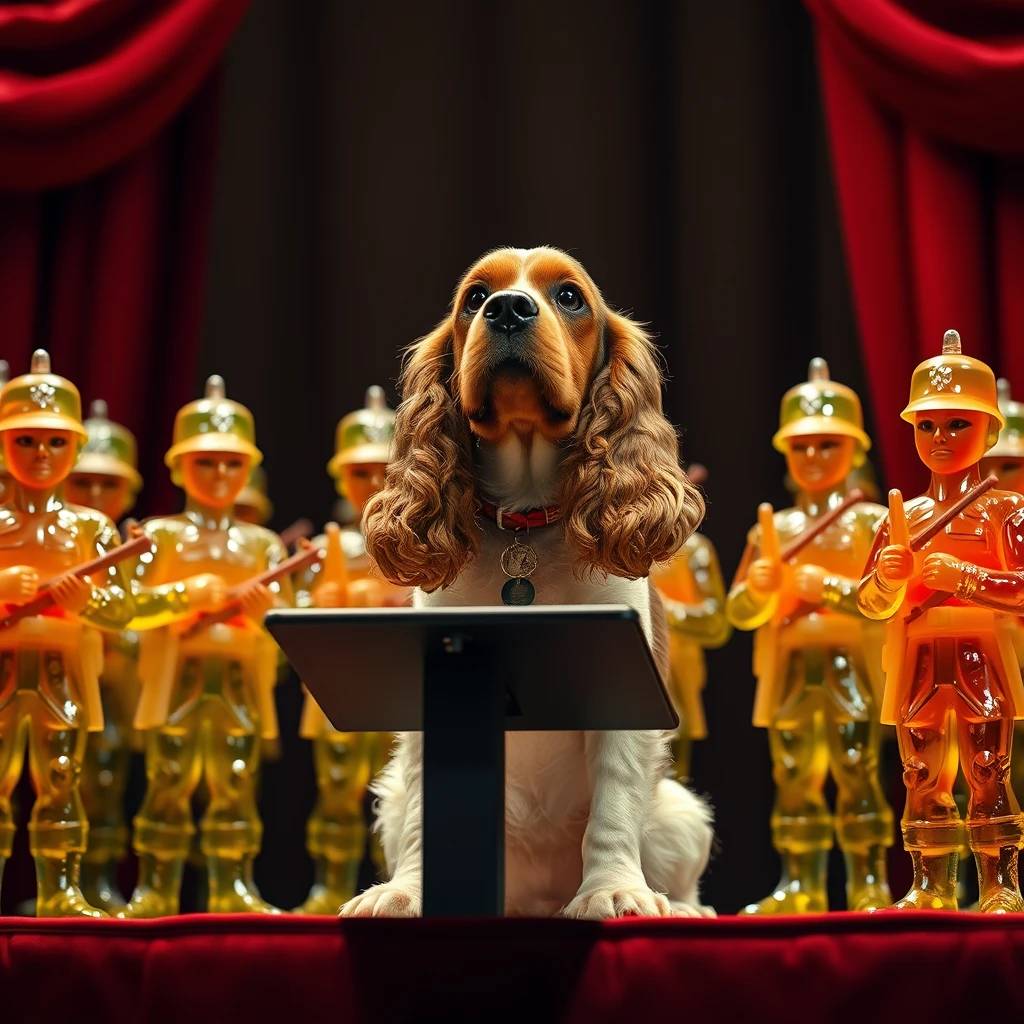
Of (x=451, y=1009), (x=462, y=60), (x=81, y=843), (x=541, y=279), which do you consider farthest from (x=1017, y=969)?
(x=462, y=60)

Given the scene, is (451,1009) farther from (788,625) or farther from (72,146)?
(72,146)

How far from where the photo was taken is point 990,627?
2719mm

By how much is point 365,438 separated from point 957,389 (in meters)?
1.46

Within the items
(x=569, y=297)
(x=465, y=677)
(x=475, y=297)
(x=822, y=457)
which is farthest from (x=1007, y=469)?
(x=465, y=677)

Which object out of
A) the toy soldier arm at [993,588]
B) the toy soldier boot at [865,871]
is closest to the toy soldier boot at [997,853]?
the toy soldier arm at [993,588]

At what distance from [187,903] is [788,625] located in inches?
75.6

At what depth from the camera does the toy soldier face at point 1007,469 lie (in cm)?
333

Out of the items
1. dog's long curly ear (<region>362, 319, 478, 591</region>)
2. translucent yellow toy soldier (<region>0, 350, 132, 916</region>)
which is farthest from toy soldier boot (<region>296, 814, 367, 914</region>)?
dog's long curly ear (<region>362, 319, 478, 591</region>)

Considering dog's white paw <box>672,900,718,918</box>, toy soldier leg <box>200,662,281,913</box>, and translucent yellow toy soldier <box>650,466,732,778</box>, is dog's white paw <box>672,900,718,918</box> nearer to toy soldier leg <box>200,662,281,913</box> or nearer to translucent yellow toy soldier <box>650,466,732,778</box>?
translucent yellow toy soldier <box>650,466,732,778</box>

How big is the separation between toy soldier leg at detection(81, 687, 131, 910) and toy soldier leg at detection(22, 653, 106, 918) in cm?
39

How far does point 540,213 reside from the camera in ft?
14.4

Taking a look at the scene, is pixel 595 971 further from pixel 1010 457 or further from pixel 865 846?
pixel 1010 457

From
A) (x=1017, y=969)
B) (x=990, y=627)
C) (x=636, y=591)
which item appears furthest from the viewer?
(x=990, y=627)

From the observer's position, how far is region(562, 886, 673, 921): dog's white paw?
2.15 m
